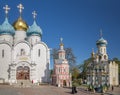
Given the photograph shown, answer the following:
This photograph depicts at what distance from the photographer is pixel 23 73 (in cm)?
4794

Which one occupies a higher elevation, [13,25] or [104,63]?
[13,25]

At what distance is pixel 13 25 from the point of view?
55.3 m

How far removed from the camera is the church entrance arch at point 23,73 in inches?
1882

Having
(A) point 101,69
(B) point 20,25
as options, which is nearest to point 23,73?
(B) point 20,25

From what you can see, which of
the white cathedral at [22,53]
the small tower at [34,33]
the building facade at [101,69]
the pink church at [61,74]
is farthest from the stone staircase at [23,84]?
the building facade at [101,69]

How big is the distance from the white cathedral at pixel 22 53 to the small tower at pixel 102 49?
11.5m

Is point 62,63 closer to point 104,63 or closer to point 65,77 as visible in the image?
point 65,77

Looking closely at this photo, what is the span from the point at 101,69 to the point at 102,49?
488 centimetres

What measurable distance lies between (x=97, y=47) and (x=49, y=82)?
13.9m

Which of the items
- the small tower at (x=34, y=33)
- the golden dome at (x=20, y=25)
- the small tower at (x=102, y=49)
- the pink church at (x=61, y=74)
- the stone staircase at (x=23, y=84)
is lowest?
the stone staircase at (x=23, y=84)

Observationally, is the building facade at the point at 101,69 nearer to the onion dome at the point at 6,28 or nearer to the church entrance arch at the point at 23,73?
the church entrance arch at the point at 23,73

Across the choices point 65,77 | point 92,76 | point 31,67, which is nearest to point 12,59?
point 31,67

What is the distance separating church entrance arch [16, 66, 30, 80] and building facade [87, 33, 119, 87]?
12.7m

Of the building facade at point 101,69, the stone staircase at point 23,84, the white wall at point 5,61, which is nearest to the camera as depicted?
the stone staircase at point 23,84
